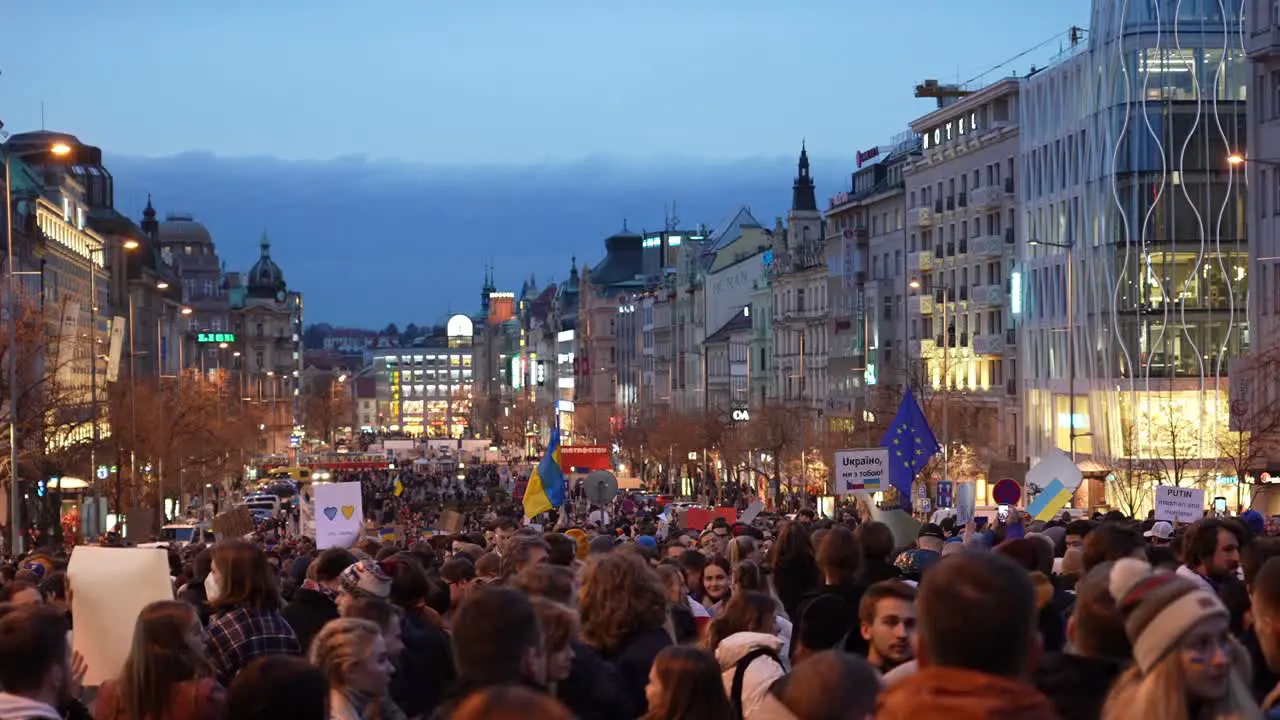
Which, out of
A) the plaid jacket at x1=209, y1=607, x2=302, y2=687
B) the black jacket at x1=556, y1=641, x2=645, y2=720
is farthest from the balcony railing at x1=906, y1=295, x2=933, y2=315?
the black jacket at x1=556, y1=641, x2=645, y2=720

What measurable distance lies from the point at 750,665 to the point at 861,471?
19468 mm

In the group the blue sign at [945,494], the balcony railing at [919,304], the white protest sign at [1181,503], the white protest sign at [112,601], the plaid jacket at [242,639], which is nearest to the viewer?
the plaid jacket at [242,639]

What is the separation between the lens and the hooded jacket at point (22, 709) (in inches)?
294

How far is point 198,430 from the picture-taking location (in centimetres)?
7938

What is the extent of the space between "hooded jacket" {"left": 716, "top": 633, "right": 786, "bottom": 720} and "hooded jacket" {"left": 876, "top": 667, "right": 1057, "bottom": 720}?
386cm

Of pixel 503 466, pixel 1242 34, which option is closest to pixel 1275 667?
pixel 1242 34

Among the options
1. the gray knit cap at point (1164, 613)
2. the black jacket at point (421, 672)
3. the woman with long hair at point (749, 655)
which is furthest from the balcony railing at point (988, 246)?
the gray knit cap at point (1164, 613)

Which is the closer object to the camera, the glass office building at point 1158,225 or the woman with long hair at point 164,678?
the woman with long hair at point 164,678

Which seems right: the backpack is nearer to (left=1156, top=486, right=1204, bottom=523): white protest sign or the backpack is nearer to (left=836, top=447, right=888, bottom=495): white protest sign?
(left=1156, top=486, right=1204, bottom=523): white protest sign

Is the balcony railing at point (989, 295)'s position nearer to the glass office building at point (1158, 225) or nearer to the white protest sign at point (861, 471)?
the glass office building at point (1158, 225)

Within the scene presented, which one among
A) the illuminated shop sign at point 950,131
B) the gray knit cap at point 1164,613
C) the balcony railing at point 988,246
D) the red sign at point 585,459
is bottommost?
the gray knit cap at point 1164,613

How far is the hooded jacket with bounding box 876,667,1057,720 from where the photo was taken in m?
5.23

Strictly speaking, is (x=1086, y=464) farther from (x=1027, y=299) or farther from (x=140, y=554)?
(x=140, y=554)

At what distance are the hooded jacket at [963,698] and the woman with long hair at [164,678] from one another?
311 cm
